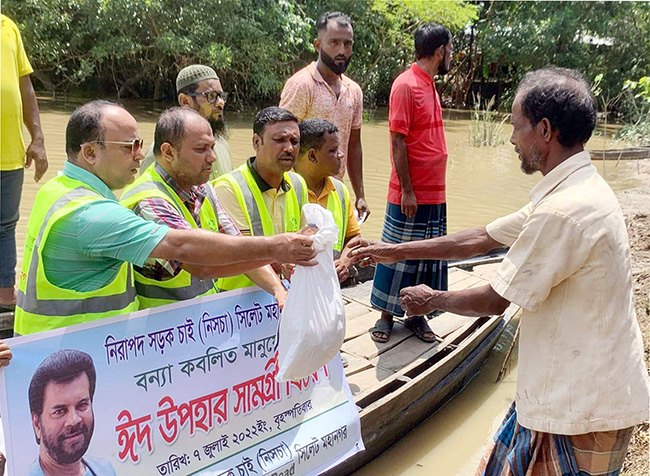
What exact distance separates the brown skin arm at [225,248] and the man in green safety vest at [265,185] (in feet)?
2.06

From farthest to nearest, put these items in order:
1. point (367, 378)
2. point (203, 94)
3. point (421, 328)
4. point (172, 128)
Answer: point (421, 328) < point (367, 378) < point (203, 94) < point (172, 128)

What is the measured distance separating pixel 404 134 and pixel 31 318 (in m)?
2.89

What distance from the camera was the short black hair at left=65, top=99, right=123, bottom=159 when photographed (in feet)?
7.36

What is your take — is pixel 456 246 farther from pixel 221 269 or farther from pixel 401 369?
pixel 401 369

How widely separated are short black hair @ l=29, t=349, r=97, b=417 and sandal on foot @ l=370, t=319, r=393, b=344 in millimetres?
2600

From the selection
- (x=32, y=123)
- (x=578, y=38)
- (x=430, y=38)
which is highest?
(x=578, y=38)

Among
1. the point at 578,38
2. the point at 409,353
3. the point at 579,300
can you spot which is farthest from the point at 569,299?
the point at 578,38

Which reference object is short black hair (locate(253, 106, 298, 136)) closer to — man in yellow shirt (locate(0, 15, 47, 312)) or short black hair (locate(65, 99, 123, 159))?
short black hair (locate(65, 99, 123, 159))

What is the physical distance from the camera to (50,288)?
2154mm

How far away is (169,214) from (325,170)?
1.15m

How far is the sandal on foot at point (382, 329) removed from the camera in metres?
4.50

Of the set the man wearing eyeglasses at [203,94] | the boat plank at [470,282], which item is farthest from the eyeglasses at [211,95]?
the boat plank at [470,282]

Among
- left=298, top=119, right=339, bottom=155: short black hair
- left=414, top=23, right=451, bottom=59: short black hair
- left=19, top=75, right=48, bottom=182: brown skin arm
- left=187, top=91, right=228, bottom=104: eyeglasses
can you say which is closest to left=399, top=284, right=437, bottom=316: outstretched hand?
left=298, top=119, right=339, bottom=155: short black hair

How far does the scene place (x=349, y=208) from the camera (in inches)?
139
